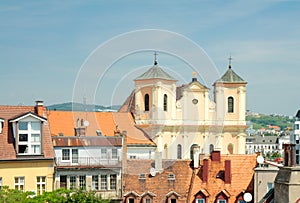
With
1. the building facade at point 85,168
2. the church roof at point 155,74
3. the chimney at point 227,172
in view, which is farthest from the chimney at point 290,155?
the church roof at point 155,74

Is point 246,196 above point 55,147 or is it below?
below

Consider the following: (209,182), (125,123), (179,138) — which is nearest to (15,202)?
(209,182)

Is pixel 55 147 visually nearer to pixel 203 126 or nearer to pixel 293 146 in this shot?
pixel 293 146

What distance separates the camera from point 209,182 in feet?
141

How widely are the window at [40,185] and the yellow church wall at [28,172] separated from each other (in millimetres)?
193

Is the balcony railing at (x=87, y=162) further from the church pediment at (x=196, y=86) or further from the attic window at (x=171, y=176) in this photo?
the church pediment at (x=196, y=86)

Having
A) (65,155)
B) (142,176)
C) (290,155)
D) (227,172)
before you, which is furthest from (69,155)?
(290,155)

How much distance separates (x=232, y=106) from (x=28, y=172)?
141ft

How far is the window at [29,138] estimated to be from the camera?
41094 mm

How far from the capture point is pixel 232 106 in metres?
79.6

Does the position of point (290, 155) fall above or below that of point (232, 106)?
below

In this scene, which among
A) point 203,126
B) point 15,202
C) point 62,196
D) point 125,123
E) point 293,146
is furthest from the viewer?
point 203,126

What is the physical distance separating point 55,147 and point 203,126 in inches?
1322

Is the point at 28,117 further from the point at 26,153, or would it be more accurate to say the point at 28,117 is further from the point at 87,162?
the point at 87,162
